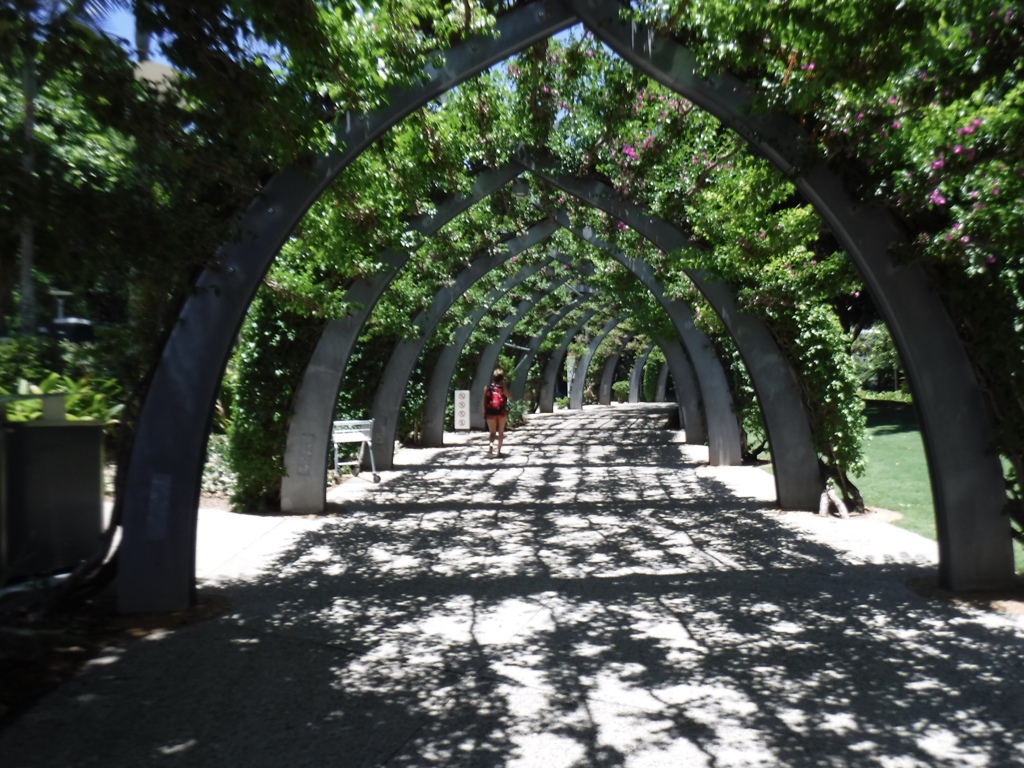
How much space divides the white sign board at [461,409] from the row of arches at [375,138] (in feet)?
56.5

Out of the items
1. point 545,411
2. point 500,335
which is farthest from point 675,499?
point 545,411

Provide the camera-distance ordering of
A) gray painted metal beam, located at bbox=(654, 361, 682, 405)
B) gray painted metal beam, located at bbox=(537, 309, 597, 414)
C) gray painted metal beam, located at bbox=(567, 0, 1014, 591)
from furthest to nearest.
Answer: gray painted metal beam, located at bbox=(654, 361, 682, 405) < gray painted metal beam, located at bbox=(537, 309, 597, 414) < gray painted metal beam, located at bbox=(567, 0, 1014, 591)

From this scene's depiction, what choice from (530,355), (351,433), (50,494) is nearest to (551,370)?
(530,355)

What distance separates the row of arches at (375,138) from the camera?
6.23m

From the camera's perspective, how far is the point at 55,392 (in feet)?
23.2

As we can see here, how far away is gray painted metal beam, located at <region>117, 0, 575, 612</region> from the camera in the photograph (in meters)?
6.20

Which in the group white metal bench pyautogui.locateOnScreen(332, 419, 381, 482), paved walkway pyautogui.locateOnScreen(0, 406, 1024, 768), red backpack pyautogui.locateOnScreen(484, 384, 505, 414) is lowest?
paved walkway pyautogui.locateOnScreen(0, 406, 1024, 768)

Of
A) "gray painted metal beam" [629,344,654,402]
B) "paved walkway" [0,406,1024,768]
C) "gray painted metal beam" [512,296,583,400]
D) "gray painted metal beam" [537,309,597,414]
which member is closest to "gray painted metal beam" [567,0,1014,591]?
"paved walkway" [0,406,1024,768]

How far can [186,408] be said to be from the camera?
6.29 meters

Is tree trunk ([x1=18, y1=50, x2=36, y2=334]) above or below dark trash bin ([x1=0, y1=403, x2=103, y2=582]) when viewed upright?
above

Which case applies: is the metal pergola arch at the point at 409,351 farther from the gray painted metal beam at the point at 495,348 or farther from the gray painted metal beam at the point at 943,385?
the gray painted metal beam at the point at 943,385

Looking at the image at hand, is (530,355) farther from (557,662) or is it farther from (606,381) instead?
(557,662)

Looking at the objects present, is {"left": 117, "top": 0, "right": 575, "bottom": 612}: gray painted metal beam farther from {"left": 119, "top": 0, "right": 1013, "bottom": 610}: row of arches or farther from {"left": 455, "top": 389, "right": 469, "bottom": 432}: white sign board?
{"left": 455, "top": 389, "right": 469, "bottom": 432}: white sign board

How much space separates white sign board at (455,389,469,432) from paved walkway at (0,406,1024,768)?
46.9ft
